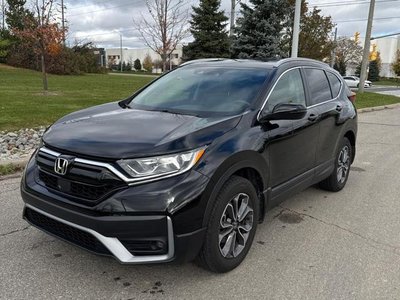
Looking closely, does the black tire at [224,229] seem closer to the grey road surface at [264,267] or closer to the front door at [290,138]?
the grey road surface at [264,267]

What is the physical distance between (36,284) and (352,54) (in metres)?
78.1

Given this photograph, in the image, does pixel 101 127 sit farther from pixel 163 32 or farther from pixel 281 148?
pixel 163 32

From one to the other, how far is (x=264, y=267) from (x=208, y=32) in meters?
29.2

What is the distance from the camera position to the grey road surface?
9.71ft

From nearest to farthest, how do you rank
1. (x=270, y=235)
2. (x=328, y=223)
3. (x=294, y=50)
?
1. (x=270, y=235)
2. (x=328, y=223)
3. (x=294, y=50)

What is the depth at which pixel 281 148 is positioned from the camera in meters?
3.71

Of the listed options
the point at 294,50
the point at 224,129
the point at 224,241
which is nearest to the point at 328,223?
the point at 224,241

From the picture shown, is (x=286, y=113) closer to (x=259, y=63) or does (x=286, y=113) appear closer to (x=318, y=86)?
(x=259, y=63)

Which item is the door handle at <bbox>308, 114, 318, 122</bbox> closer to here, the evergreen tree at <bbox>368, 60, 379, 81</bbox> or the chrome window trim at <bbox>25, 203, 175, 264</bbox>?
the chrome window trim at <bbox>25, 203, 175, 264</bbox>

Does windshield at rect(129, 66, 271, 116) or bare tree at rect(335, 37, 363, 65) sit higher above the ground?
bare tree at rect(335, 37, 363, 65)

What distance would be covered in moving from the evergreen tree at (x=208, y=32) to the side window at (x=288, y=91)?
2672cm

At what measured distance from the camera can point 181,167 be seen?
2.76 meters

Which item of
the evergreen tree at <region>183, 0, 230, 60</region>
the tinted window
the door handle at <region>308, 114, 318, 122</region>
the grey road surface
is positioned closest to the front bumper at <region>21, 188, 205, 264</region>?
the grey road surface

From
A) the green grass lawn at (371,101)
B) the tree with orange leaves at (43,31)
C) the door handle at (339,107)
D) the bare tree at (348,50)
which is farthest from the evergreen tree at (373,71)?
the door handle at (339,107)
